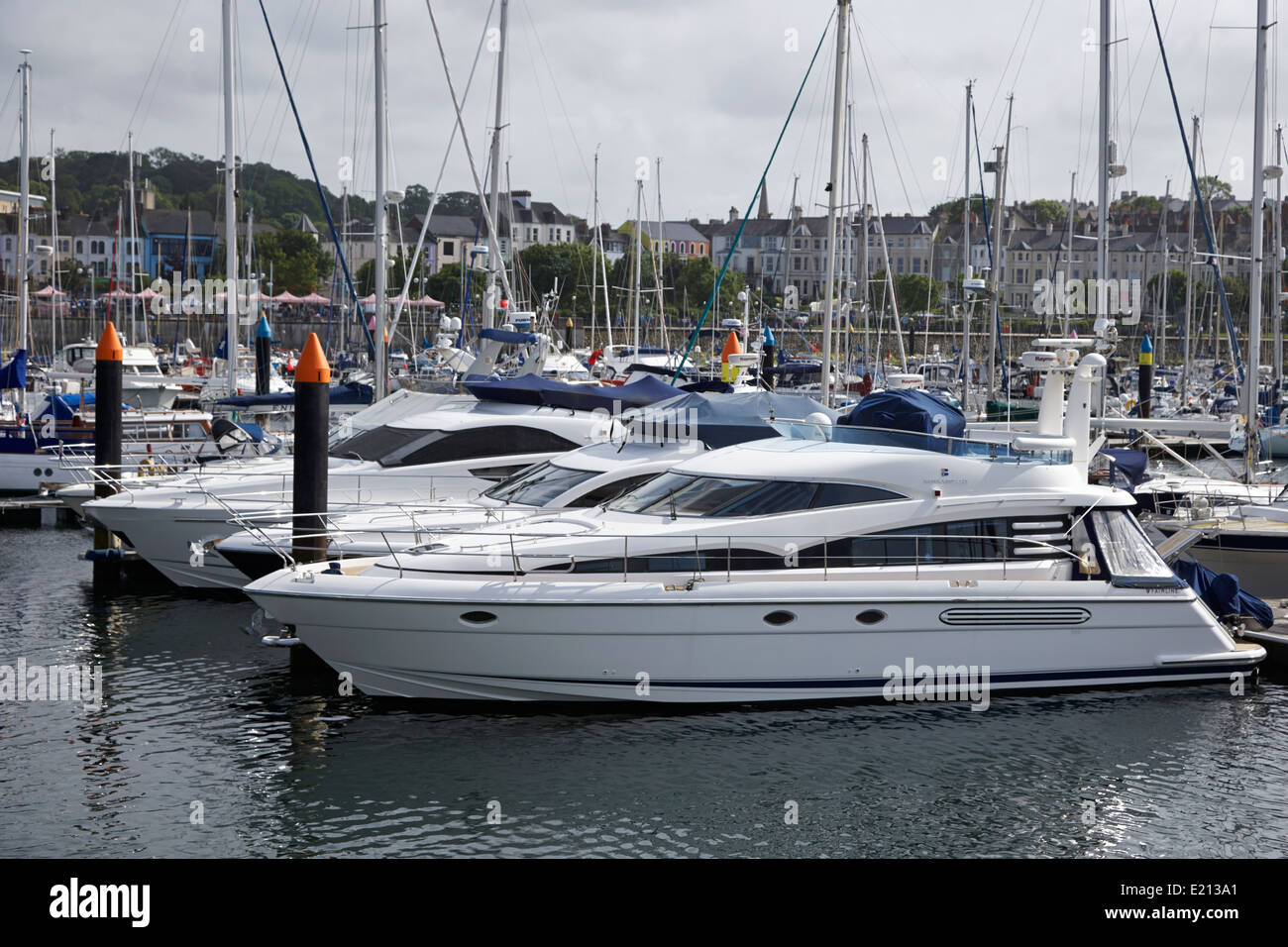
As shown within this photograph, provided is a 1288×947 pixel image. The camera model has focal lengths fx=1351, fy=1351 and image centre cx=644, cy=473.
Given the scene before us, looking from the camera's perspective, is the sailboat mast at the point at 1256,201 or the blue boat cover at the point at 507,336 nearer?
the sailboat mast at the point at 1256,201

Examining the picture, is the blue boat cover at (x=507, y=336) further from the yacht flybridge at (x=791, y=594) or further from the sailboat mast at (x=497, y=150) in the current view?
the yacht flybridge at (x=791, y=594)

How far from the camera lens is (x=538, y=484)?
17.0 meters

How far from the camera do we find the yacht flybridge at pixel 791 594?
1257 cm

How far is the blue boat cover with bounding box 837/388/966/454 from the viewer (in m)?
15.4

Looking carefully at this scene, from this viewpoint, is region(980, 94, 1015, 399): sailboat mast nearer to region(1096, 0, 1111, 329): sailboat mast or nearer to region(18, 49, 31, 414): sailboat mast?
region(1096, 0, 1111, 329): sailboat mast

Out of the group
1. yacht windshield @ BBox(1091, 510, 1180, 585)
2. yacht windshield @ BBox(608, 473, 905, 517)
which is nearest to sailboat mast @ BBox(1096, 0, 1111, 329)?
yacht windshield @ BBox(1091, 510, 1180, 585)

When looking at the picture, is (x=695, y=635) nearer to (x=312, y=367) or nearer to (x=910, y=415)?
(x=910, y=415)

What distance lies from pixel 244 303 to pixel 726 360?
1918 centimetres

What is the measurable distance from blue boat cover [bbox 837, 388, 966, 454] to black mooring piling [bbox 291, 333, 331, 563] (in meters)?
6.06

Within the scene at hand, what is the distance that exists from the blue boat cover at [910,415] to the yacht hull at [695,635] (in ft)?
9.22

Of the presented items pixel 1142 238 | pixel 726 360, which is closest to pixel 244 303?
pixel 726 360

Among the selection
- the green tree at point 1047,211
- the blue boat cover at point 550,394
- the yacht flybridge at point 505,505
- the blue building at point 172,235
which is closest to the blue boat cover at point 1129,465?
the yacht flybridge at point 505,505
